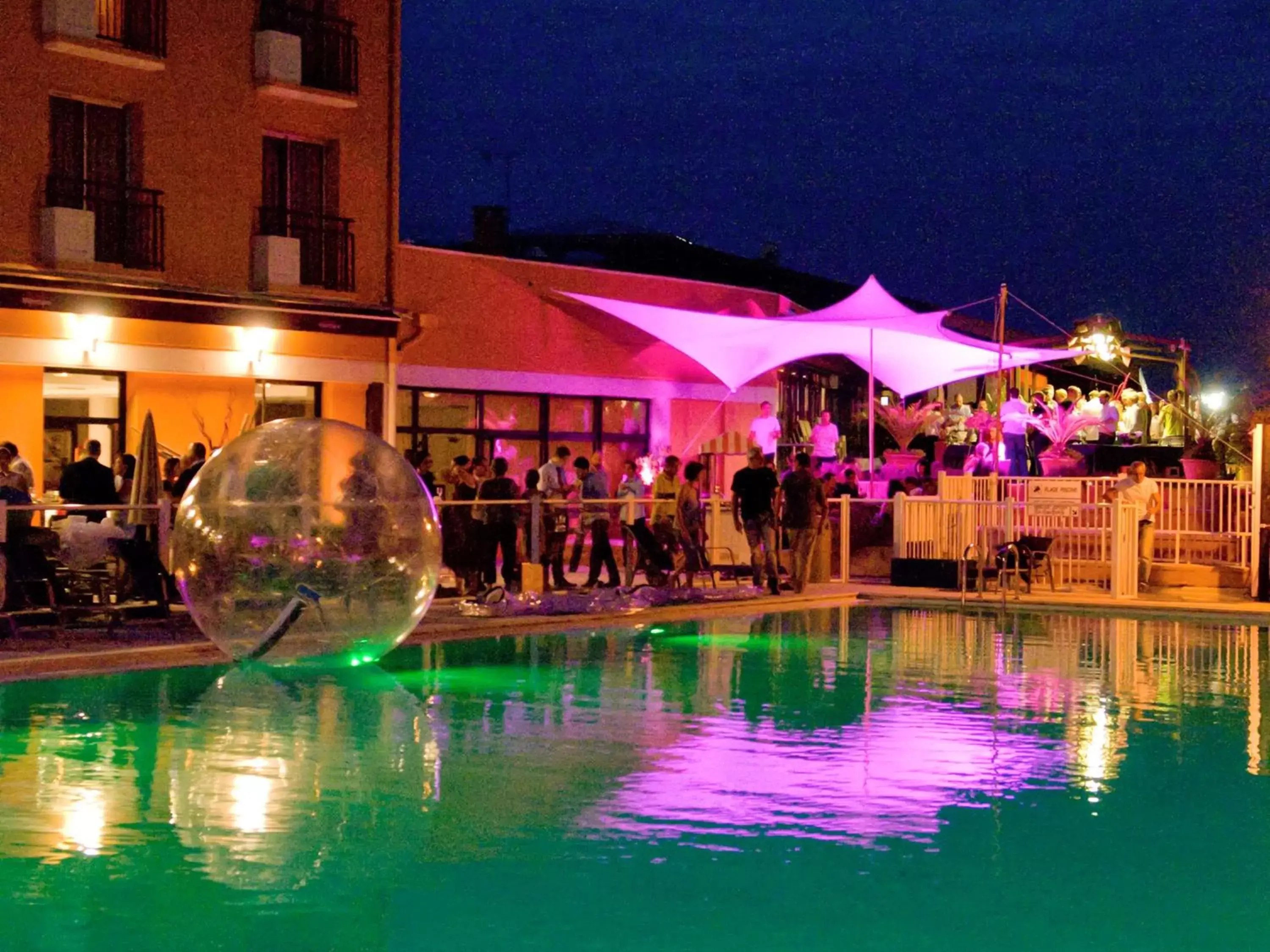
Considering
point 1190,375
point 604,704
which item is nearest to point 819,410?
point 1190,375

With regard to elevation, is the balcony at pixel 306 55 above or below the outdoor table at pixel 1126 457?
above

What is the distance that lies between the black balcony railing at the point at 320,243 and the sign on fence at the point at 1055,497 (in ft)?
33.5

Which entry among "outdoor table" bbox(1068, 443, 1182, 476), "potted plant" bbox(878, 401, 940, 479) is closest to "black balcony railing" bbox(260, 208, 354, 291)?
"potted plant" bbox(878, 401, 940, 479)

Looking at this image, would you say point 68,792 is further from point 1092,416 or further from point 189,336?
point 1092,416

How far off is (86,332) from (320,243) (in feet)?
15.1

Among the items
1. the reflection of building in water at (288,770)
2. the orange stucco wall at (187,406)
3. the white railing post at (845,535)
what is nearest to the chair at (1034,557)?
the white railing post at (845,535)

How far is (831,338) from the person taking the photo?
29719 mm

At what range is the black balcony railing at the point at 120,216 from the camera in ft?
73.9

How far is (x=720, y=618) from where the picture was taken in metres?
20.2

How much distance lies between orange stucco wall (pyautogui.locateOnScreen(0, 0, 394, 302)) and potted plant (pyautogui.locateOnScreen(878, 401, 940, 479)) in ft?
35.2

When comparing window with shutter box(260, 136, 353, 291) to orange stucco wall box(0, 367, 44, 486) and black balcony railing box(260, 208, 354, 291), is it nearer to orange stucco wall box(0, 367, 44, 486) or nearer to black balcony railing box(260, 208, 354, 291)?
black balcony railing box(260, 208, 354, 291)

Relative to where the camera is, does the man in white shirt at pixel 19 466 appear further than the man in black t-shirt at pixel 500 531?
No

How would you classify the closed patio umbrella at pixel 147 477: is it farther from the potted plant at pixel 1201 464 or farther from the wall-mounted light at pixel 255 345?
the potted plant at pixel 1201 464

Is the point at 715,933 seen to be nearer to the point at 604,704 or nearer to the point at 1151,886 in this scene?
the point at 1151,886
